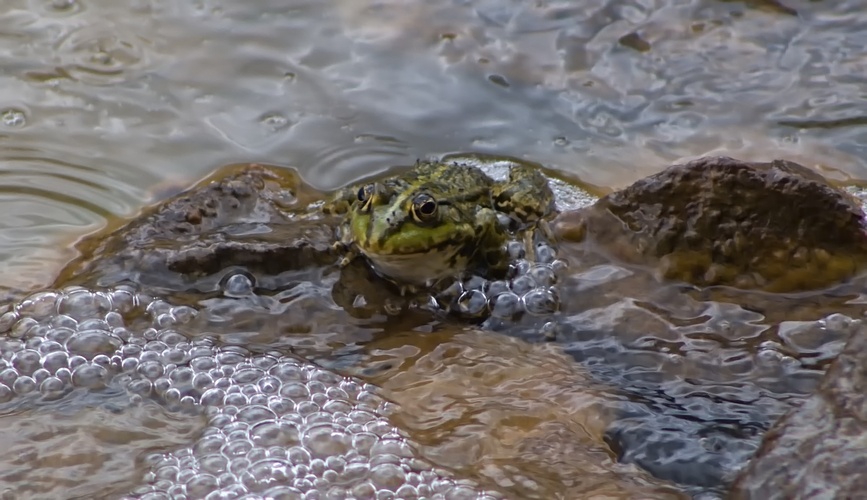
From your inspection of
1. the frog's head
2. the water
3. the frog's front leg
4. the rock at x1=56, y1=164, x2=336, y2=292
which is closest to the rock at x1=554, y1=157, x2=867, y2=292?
the water

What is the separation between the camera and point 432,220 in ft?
10.7

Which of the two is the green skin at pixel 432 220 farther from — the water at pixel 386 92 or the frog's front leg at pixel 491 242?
the water at pixel 386 92

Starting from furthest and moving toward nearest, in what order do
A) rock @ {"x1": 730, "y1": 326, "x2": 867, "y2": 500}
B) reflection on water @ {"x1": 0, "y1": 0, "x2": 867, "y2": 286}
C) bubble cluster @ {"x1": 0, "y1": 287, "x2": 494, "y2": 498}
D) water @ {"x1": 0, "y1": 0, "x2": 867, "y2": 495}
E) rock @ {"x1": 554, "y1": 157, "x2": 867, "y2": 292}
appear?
reflection on water @ {"x1": 0, "y1": 0, "x2": 867, "y2": 286} < water @ {"x1": 0, "y1": 0, "x2": 867, "y2": 495} < rock @ {"x1": 554, "y1": 157, "x2": 867, "y2": 292} < bubble cluster @ {"x1": 0, "y1": 287, "x2": 494, "y2": 498} < rock @ {"x1": 730, "y1": 326, "x2": 867, "y2": 500}

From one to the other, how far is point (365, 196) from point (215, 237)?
59cm

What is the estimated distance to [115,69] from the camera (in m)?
4.41

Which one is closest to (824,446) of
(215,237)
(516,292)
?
(516,292)

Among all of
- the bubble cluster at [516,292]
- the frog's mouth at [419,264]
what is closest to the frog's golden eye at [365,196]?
the frog's mouth at [419,264]

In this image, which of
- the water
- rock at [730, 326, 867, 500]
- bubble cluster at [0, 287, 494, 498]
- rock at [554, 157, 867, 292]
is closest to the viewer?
rock at [730, 326, 867, 500]

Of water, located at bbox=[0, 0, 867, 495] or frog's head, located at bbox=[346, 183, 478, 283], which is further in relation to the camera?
water, located at bbox=[0, 0, 867, 495]

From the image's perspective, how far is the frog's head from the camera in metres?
3.20

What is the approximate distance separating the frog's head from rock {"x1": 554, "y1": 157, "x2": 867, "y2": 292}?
58 centimetres

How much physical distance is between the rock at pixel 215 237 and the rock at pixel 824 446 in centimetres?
183

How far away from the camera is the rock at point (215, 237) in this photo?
126 inches

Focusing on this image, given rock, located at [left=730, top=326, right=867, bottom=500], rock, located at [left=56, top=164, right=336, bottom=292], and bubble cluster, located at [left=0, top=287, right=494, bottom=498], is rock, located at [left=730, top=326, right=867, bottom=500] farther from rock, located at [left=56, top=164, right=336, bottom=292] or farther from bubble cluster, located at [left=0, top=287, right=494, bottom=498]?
rock, located at [left=56, top=164, right=336, bottom=292]
